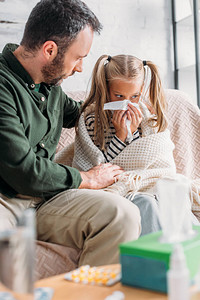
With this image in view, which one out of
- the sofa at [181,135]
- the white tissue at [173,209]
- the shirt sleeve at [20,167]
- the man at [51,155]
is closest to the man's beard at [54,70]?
the man at [51,155]

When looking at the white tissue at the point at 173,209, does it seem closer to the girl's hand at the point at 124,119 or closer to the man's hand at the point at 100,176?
the man's hand at the point at 100,176

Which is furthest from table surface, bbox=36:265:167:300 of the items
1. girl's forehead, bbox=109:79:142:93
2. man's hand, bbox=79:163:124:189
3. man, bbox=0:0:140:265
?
girl's forehead, bbox=109:79:142:93

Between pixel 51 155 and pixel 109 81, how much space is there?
0.38 m

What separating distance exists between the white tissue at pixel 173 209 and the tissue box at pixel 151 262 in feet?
0.07

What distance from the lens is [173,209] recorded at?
2.39ft

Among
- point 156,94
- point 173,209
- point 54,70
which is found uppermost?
point 54,70

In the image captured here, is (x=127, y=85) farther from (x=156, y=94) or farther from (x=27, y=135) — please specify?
(x=27, y=135)

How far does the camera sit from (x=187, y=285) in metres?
0.60

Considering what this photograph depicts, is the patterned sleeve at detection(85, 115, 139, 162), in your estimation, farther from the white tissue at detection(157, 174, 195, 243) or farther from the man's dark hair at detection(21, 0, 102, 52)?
the white tissue at detection(157, 174, 195, 243)

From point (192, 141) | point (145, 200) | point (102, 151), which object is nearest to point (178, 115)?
point (192, 141)

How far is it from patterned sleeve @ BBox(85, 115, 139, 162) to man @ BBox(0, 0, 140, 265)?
97 mm

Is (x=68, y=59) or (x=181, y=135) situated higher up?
(x=68, y=59)

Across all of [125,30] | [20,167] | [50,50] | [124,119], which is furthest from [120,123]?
[125,30]

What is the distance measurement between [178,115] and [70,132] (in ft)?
1.58
